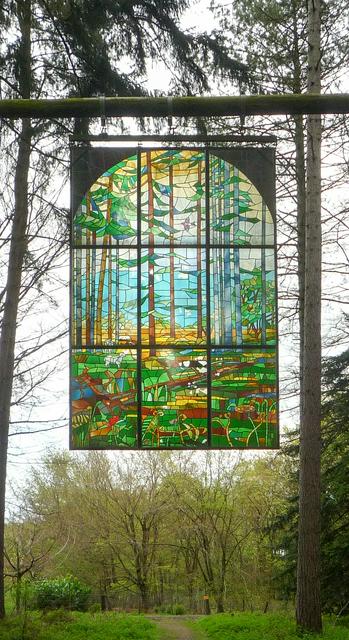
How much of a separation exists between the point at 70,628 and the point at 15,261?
383cm

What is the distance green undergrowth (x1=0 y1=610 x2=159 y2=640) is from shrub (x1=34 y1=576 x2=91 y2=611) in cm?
133

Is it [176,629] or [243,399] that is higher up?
[243,399]

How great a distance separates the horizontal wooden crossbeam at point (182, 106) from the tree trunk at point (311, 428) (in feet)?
12.7

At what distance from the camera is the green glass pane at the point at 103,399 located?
268 inches

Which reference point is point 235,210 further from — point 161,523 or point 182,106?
point 161,523

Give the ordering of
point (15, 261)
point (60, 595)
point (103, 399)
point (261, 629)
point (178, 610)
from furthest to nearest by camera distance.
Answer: point (178, 610) → point (60, 595) → point (15, 261) → point (261, 629) → point (103, 399)

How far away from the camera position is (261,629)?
811 centimetres

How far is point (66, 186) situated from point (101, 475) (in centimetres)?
970

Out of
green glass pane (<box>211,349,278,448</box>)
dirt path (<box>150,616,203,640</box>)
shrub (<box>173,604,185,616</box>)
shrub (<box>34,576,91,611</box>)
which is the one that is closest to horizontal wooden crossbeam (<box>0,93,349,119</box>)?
green glass pane (<box>211,349,278,448</box>)

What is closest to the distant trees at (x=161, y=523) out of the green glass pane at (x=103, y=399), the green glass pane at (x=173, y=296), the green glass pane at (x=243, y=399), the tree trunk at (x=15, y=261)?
the tree trunk at (x=15, y=261)

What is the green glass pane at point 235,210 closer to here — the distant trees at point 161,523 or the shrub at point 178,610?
the distant trees at point 161,523

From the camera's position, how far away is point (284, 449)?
10.3 metres

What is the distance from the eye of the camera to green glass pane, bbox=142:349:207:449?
6.87 m

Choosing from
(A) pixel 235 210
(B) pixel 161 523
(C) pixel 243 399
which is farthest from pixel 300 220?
(B) pixel 161 523
